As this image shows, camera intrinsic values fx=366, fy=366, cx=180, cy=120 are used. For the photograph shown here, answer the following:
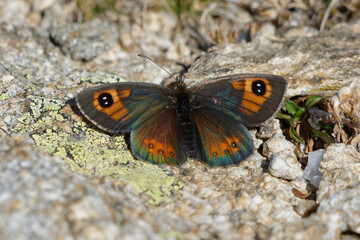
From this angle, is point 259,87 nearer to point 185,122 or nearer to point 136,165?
point 185,122

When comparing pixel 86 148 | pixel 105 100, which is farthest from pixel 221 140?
pixel 86 148

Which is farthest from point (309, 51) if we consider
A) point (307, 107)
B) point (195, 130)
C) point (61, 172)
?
point (61, 172)

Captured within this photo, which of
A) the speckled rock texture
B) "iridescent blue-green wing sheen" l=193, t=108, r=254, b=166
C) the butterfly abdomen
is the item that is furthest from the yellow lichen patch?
"iridescent blue-green wing sheen" l=193, t=108, r=254, b=166

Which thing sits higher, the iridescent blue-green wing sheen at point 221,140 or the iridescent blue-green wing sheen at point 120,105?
the iridescent blue-green wing sheen at point 120,105

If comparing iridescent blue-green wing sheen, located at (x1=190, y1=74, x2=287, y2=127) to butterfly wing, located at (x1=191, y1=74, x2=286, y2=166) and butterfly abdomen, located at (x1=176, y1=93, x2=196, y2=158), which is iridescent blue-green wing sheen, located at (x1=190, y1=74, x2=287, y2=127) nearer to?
butterfly wing, located at (x1=191, y1=74, x2=286, y2=166)

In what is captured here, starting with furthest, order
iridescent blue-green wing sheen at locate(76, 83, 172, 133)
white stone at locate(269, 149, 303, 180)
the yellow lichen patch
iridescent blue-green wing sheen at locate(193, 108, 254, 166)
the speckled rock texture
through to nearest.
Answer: iridescent blue-green wing sheen at locate(76, 83, 172, 133) < iridescent blue-green wing sheen at locate(193, 108, 254, 166) < white stone at locate(269, 149, 303, 180) < the yellow lichen patch < the speckled rock texture

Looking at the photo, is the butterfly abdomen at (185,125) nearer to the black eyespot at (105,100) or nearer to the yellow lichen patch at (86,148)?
the yellow lichen patch at (86,148)

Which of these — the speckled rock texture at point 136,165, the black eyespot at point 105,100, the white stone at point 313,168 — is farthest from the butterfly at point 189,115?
the white stone at point 313,168

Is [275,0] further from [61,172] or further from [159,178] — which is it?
[61,172]
